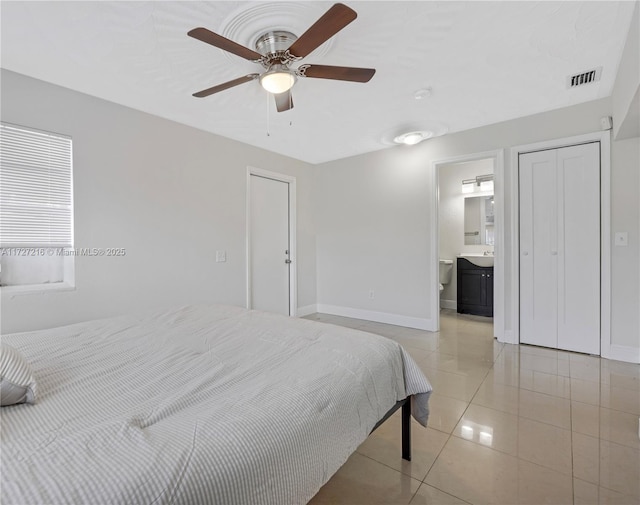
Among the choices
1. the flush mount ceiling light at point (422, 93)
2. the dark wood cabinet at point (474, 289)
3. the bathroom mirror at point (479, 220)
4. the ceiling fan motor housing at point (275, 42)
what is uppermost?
the flush mount ceiling light at point (422, 93)

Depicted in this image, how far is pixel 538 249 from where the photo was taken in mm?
3363

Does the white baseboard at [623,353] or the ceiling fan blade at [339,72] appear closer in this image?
the ceiling fan blade at [339,72]

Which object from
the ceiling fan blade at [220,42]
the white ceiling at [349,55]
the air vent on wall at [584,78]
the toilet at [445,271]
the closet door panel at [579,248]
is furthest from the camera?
the toilet at [445,271]

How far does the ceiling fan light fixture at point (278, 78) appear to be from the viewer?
1976 mm

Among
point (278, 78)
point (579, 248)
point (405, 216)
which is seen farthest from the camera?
point (405, 216)

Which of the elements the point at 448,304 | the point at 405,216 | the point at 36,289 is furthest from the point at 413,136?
the point at 36,289

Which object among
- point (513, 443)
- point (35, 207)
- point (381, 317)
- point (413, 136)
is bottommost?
point (513, 443)

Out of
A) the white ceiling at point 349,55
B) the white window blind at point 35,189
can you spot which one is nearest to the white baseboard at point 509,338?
the white ceiling at point 349,55

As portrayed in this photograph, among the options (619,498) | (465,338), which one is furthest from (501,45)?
(465,338)

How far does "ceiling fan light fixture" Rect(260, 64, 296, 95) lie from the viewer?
1976mm

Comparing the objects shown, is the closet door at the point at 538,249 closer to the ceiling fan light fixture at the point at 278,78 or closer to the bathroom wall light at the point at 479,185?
the bathroom wall light at the point at 479,185

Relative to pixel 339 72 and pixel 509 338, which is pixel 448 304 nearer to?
pixel 509 338

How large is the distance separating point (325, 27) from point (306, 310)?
4035 mm

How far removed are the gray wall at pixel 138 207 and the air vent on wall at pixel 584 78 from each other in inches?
132
